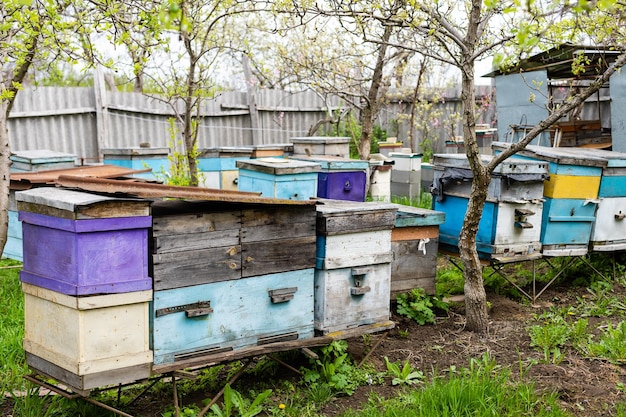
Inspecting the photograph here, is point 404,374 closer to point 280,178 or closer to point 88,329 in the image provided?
point 88,329

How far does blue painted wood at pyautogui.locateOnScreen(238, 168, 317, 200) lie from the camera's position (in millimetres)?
6859

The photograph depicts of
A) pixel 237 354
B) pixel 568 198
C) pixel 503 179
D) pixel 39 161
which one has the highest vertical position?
Answer: pixel 39 161

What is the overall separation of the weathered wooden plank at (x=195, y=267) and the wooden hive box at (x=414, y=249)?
6.30 feet

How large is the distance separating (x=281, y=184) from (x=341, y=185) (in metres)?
1.34

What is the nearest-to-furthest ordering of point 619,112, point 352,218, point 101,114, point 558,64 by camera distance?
point 352,218
point 619,112
point 558,64
point 101,114

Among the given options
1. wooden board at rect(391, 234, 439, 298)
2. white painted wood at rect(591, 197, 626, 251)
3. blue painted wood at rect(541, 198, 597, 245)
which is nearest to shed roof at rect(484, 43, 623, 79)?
white painted wood at rect(591, 197, 626, 251)

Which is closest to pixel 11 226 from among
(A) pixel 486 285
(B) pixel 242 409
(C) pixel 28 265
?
(C) pixel 28 265

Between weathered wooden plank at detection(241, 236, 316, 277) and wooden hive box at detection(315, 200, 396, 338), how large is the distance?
0.41 ft

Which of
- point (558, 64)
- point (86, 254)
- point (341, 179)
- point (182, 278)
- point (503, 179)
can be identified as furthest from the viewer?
point (558, 64)

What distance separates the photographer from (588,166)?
6457mm

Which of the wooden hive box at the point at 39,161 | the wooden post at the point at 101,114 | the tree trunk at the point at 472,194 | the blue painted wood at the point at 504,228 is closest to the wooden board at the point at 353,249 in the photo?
the tree trunk at the point at 472,194

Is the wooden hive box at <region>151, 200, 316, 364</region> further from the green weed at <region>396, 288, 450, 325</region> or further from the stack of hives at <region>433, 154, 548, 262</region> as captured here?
the stack of hives at <region>433, 154, 548, 262</region>

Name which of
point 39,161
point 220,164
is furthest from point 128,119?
point 39,161

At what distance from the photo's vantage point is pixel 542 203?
6.26 m
